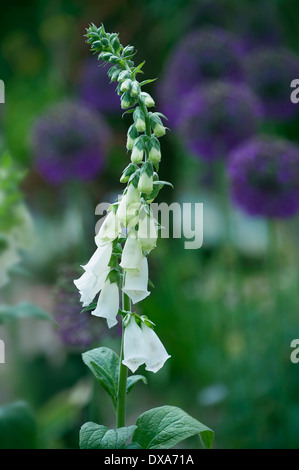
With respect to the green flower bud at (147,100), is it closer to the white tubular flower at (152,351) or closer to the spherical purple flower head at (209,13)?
the white tubular flower at (152,351)

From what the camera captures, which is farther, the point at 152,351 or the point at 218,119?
the point at 218,119

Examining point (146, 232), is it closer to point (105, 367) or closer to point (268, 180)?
point (105, 367)

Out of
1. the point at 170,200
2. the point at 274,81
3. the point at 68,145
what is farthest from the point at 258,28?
the point at 68,145

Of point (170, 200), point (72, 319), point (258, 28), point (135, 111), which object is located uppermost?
point (258, 28)

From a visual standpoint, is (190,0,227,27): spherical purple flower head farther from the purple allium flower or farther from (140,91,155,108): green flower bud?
(140,91,155,108): green flower bud

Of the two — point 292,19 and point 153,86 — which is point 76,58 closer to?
point 153,86

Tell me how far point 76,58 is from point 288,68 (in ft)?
2.07

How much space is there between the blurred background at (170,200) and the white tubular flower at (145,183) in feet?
0.57

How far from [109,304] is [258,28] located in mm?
1036

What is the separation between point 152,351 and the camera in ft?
1.24

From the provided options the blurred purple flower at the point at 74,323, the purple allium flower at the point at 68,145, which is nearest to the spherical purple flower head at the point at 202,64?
the purple allium flower at the point at 68,145

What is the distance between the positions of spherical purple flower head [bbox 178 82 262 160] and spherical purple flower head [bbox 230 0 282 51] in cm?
35

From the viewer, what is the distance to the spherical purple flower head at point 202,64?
103 cm

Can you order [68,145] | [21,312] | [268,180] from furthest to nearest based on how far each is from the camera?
[68,145] → [268,180] → [21,312]
